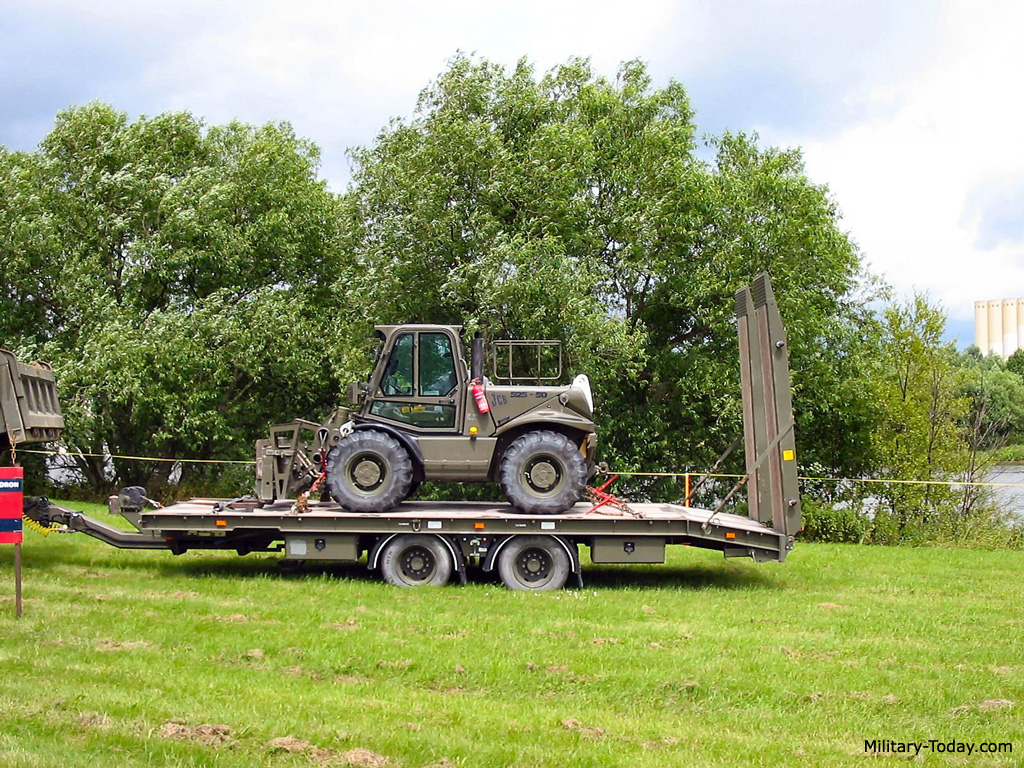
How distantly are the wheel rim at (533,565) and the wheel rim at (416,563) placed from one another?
979 millimetres

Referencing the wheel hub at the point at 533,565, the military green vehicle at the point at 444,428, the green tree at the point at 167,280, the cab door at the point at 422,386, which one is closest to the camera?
the wheel hub at the point at 533,565

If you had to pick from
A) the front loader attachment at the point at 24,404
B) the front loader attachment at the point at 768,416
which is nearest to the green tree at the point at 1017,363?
the front loader attachment at the point at 768,416

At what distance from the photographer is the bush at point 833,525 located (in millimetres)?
19688

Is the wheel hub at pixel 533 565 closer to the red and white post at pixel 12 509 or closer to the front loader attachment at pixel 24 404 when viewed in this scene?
the red and white post at pixel 12 509

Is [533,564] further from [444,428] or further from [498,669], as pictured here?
[498,669]

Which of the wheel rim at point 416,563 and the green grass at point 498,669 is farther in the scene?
the wheel rim at point 416,563

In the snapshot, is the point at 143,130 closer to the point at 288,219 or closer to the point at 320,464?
the point at 288,219

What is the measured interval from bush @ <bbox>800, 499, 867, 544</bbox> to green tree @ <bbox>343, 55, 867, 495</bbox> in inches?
96.6

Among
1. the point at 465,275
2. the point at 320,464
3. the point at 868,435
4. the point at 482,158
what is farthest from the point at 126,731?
the point at 868,435

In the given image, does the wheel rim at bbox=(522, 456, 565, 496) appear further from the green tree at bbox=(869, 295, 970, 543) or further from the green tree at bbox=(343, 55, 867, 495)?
the green tree at bbox=(869, 295, 970, 543)

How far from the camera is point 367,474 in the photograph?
12.9 metres

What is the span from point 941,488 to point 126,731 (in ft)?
53.7

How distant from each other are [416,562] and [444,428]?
62.7 inches

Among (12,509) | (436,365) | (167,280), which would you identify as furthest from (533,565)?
(167,280)
